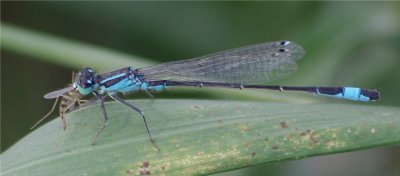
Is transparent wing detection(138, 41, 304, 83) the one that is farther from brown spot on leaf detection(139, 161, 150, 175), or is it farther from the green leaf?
brown spot on leaf detection(139, 161, 150, 175)

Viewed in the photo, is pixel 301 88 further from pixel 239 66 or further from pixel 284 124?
pixel 284 124

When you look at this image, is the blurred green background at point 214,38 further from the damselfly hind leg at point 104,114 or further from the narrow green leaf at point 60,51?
the damselfly hind leg at point 104,114

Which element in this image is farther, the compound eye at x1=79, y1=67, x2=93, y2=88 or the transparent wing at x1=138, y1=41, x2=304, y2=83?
the transparent wing at x1=138, y1=41, x2=304, y2=83

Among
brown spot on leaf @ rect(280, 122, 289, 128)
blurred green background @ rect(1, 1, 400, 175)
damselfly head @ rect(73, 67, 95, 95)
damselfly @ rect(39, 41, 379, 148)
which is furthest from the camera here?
blurred green background @ rect(1, 1, 400, 175)

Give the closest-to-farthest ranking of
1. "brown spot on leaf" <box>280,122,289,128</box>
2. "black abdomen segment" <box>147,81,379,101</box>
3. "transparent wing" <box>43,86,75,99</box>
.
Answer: "brown spot on leaf" <box>280,122,289,128</box> < "transparent wing" <box>43,86,75,99</box> < "black abdomen segment" <box>147,81,379,101</box>

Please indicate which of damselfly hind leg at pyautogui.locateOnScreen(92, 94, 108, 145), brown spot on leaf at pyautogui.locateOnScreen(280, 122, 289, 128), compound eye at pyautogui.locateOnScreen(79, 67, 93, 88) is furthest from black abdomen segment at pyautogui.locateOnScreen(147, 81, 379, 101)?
brown spot on leaf at pyautogui.locateOnScreen(280, 122, 289, 128)

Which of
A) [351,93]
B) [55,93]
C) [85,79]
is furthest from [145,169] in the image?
[351,93]

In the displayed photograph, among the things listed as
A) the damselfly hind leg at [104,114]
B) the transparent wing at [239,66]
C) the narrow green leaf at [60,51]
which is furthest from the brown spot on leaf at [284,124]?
the narrow green leaf at [60,51]
